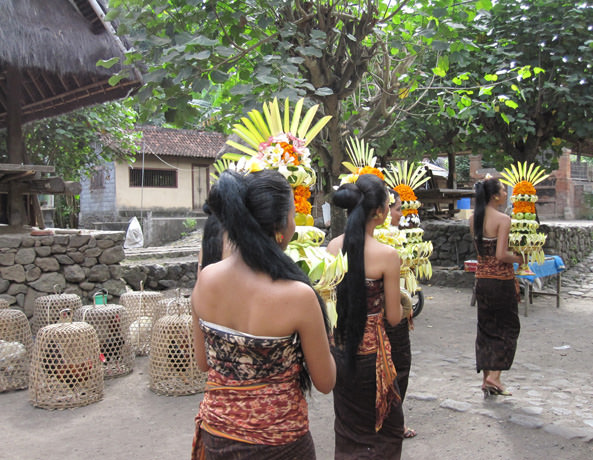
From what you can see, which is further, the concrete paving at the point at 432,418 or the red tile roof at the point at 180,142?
the red tile roof at the point at 180,142

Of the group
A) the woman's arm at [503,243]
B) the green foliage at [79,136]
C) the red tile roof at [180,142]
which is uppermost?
the red tile roof at [180,142]

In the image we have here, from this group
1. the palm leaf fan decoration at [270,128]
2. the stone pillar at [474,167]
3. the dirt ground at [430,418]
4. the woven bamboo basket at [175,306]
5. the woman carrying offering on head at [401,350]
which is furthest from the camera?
the stone pillar at [474,167]

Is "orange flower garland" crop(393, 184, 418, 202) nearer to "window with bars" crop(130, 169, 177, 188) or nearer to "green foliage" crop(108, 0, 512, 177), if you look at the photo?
"green foliage" crop(108, 0, 512, 177)

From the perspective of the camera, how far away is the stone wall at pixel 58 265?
609 cm

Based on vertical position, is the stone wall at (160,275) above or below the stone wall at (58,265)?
below

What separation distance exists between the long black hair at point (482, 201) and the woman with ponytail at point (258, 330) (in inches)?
123

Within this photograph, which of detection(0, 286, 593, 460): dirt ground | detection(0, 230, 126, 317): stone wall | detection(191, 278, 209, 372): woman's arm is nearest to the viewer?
detection(191, 278, 209, 372): woman's arm

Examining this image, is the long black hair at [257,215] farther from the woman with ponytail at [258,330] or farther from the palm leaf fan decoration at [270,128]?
the palm leaf fan decoration at [270,128]

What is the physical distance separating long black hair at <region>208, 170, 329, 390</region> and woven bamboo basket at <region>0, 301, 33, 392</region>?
4.00m

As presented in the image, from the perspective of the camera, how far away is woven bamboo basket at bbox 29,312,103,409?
13.7 ft

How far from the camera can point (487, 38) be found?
8.66 meters

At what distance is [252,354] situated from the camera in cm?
153

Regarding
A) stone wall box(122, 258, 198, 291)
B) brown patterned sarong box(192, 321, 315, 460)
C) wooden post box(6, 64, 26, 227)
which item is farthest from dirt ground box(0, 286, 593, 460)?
stone wall box(122, 258, 198, 291)

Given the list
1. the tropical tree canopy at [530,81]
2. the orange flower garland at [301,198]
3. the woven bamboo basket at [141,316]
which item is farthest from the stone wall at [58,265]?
the orange flower garland at [301,198]
